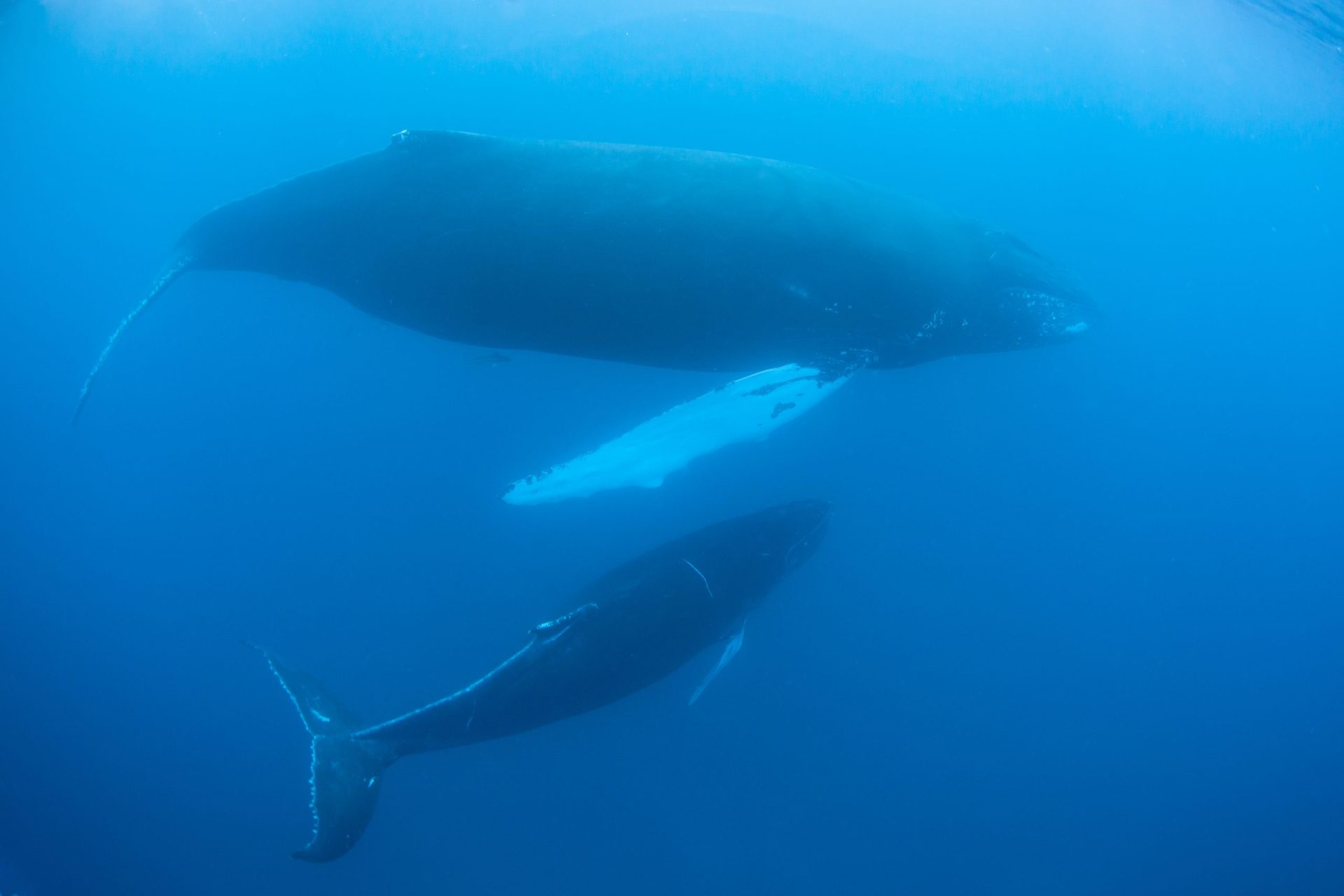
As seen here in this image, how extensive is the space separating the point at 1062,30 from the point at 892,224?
23.2m

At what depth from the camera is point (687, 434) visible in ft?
19.9

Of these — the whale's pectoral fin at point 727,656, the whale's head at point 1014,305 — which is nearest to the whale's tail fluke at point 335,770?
the whale's pectoral fin at point 727,656

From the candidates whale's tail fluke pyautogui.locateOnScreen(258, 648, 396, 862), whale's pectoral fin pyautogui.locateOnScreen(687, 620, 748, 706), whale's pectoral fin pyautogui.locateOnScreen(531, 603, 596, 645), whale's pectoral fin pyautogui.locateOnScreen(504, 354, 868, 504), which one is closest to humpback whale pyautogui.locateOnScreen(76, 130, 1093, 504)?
whale's pectoral fin pyautogui.locateOnScreen(504, 354, 868, 504)

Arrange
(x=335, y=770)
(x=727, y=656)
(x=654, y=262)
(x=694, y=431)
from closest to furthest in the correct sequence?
(x=654, y=262) < (x=335, y=770) < (x=694, y=431) < (x=727, y=656)

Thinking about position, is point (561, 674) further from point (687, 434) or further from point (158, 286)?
point (158, 286)

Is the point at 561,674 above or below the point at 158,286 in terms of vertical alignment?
below

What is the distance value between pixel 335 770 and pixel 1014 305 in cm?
735

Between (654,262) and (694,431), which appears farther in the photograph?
(694,431)

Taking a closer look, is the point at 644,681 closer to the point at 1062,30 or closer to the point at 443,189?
the point at 443,189

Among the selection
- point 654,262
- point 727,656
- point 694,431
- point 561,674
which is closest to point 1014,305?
point 694,431

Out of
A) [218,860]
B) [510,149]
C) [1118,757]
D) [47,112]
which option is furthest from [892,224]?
[47,112]

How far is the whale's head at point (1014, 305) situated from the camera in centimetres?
590

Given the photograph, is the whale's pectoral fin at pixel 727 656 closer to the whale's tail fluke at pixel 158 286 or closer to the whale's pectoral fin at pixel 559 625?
the whale's pectoral fin at pixel 559 625

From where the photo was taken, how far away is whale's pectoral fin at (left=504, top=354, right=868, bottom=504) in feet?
18.1
